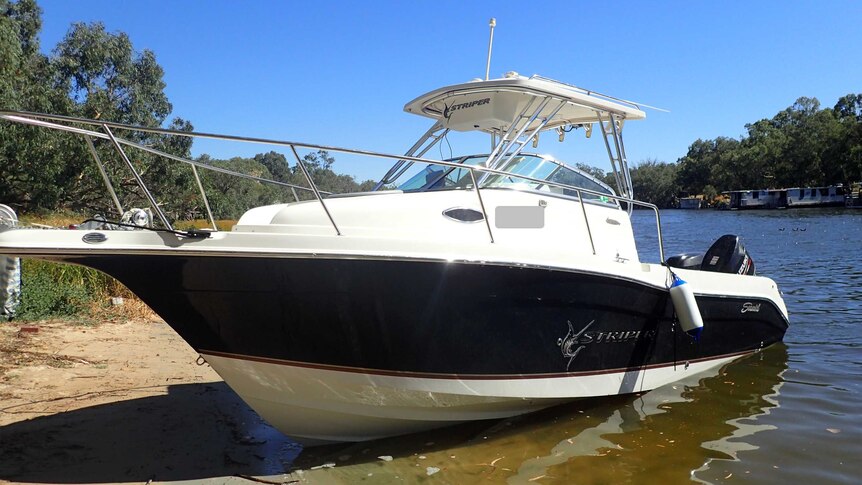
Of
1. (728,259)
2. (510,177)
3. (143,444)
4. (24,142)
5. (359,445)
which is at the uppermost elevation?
(24,142)

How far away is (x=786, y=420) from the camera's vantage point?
511 cm

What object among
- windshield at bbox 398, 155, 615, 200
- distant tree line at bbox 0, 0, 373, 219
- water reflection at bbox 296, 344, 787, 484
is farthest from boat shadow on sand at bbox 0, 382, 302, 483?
distant tree line at bbox 0, 0, 373, 219

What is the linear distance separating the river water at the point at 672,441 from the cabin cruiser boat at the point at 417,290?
22cm

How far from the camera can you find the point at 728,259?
6840 mm

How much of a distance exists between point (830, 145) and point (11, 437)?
248 ft

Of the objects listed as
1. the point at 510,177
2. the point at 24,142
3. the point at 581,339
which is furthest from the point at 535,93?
the point at 24,142

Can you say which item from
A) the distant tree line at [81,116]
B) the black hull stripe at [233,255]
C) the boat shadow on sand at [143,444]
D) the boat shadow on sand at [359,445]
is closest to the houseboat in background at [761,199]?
the distant tree line at [81,116]

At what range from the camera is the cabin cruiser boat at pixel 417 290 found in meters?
3.63

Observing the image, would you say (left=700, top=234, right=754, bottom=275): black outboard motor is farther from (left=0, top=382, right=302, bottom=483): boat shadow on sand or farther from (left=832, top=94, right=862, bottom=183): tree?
(left=832, top=94, right=862, bottom=183): tree

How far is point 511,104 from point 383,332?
2.68 metres

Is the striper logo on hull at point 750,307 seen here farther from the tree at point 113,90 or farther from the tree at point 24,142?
the tree at point 113,90

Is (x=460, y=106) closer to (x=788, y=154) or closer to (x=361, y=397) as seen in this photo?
(x=361, y=397)

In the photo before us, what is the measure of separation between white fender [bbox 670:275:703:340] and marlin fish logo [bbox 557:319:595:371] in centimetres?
101

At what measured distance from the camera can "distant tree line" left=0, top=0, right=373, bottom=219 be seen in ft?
56.6
